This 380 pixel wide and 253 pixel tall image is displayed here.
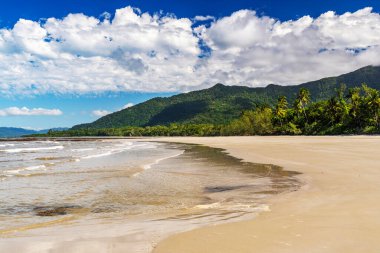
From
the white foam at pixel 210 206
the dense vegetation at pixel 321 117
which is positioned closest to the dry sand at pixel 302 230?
the white foam at pixel 210 206

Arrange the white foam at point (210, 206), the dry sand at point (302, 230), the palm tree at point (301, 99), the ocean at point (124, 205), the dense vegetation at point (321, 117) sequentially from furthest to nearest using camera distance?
the palm tree at point (301, 99) < the dense vegetation at point (321, 117) < the white foam at point (210, 206) < the ocean at point (124, 205) < the dry sand at point (302, 230)

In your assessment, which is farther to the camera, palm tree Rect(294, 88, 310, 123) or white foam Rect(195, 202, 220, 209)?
palm tree Rect(294, 88, 310, 123)

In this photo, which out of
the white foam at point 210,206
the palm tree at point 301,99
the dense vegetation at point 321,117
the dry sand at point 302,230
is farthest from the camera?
the palm tree at point 301,99

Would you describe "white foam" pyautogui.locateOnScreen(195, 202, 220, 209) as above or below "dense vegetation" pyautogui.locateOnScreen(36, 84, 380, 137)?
below

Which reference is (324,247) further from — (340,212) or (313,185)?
(313,185)

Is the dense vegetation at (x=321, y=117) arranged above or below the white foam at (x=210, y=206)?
above

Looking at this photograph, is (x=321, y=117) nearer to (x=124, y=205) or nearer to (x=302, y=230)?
(x=124, y=205)

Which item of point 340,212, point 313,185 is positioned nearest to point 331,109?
point 313,185

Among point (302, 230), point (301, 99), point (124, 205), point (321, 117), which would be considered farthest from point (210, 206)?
point (301, 99)

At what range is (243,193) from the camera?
13469 mm

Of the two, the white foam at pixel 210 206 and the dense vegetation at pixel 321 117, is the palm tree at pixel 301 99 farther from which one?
the white foam at pixel 210 206

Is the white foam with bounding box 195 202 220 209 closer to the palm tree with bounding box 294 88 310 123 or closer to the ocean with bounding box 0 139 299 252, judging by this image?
the ocean with bounding box 0 139 299 252

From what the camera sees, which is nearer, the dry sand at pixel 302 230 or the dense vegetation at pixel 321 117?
the dry sand at pixel 302 230

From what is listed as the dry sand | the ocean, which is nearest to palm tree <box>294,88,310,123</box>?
the ocean
